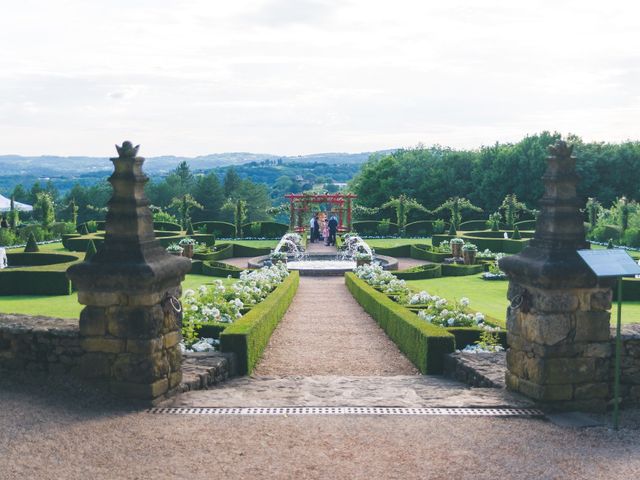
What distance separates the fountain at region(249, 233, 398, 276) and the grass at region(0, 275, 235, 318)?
765cm

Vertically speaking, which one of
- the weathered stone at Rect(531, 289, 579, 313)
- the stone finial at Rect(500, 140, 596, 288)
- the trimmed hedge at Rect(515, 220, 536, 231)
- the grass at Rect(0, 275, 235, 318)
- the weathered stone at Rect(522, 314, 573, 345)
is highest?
the stone finial at Rect(500, 140, 596, 288)

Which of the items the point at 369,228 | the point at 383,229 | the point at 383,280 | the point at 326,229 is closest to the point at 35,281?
the point at 383,280

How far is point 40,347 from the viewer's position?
7094 millimetres

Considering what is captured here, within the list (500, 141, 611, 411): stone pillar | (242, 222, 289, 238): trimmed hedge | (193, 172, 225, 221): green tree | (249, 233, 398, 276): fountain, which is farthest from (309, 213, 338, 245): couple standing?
(193, 172, 225, 221): green tree

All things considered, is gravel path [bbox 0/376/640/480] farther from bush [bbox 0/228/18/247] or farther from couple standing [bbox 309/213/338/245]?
bush [bbox 0/228/18/247]

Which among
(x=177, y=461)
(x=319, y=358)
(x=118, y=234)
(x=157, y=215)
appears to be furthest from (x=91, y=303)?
(x=157, y=215)

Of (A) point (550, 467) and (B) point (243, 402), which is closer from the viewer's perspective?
(A) point (550, 467)

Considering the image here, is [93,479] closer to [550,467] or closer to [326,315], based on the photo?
[550,467]

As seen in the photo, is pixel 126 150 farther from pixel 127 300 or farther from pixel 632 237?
pixel 632 237

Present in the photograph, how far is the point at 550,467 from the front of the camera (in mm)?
5172

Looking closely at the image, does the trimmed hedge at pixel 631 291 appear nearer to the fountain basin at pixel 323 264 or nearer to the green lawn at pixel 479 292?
the green lawn at pixel 479 292

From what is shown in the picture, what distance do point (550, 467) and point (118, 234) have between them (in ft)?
15.0

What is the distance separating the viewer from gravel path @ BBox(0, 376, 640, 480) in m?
5.03

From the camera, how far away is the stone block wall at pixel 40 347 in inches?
273
